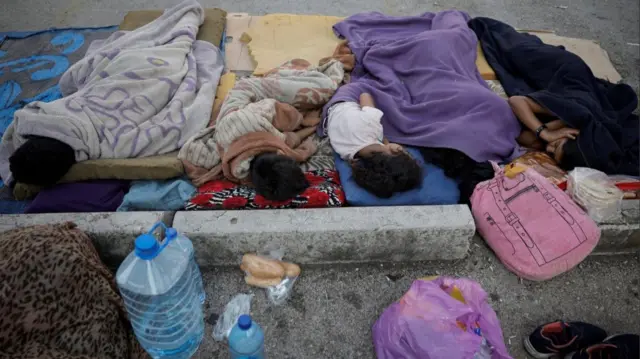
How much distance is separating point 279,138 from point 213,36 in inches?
64.8

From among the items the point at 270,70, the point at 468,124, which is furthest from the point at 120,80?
the point at 468,124

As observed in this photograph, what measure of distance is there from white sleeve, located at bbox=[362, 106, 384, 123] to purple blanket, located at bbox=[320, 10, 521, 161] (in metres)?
0.21

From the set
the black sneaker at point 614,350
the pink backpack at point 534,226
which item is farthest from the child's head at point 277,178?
the black sneaker at point 614,350

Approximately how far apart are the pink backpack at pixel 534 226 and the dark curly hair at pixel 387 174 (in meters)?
0.43

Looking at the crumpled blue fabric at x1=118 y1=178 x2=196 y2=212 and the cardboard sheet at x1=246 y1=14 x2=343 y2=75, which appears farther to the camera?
the cardboard sheet at x1=246 y1=14 x2=343 y2=75

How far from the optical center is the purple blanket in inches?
108

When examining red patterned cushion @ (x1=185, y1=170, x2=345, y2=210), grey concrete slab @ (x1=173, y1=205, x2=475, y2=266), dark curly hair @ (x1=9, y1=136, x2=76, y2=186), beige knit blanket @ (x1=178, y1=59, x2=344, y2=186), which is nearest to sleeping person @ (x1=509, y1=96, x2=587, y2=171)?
grey concrete slab @ (x1=173, y1=205, x2=475, y2=266)

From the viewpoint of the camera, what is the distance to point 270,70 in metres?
3.27

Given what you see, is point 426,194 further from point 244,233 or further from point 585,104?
point 585,104

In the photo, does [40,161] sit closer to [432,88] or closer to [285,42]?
[285,42]

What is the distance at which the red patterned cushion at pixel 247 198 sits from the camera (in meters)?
2.35

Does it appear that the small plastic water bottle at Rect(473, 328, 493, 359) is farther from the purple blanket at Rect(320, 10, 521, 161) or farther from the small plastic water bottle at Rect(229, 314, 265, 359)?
the purple blanket at Rect(320, 10, 521, 161)

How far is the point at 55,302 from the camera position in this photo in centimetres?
173

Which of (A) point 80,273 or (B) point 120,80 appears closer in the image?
(A) point 80,273
